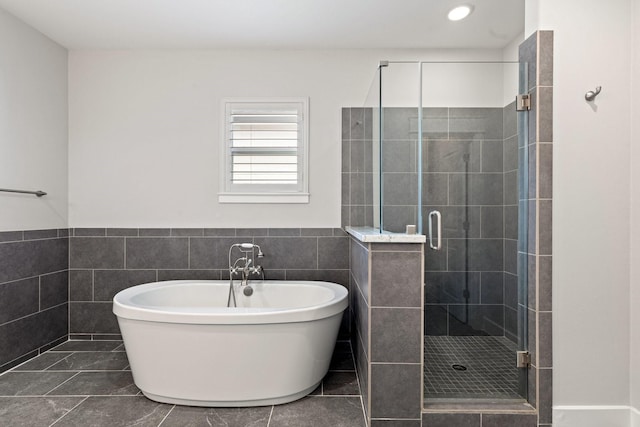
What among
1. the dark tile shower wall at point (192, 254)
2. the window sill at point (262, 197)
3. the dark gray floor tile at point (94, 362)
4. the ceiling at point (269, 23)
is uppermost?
the ceiling at point (269, 23)

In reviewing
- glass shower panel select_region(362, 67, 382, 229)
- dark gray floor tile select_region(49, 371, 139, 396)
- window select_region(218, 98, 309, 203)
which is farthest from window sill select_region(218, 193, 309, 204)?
dark gray floor tile select_region(49, 371, 139, 396)

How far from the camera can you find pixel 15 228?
2.68 metres

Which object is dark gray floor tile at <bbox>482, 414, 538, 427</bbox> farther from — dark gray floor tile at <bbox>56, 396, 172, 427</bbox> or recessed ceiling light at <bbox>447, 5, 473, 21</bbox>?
recessed ceiling light at <bbox>447, 5, 473, 21</bbox>

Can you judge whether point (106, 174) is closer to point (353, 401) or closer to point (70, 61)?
point (70, 61)

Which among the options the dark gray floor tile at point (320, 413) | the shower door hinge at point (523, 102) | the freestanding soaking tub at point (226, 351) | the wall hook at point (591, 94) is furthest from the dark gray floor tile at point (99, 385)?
the wall hook at point (591, 94)

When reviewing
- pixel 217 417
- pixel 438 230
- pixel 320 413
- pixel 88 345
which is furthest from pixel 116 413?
pixel 438 230

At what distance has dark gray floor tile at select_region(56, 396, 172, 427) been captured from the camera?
2000 millimetres

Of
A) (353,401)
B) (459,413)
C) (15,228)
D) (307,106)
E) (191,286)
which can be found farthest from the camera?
(307,106)

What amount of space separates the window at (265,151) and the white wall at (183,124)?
0.26 ft

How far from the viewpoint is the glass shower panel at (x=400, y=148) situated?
2.04 meters

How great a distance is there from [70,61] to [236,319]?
2.74 m

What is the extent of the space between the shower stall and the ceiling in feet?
2.66

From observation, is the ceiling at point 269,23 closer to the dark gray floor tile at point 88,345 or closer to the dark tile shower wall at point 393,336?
the dark tile shower wall at point 393,336

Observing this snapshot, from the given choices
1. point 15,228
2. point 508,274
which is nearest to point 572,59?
point 508,274
